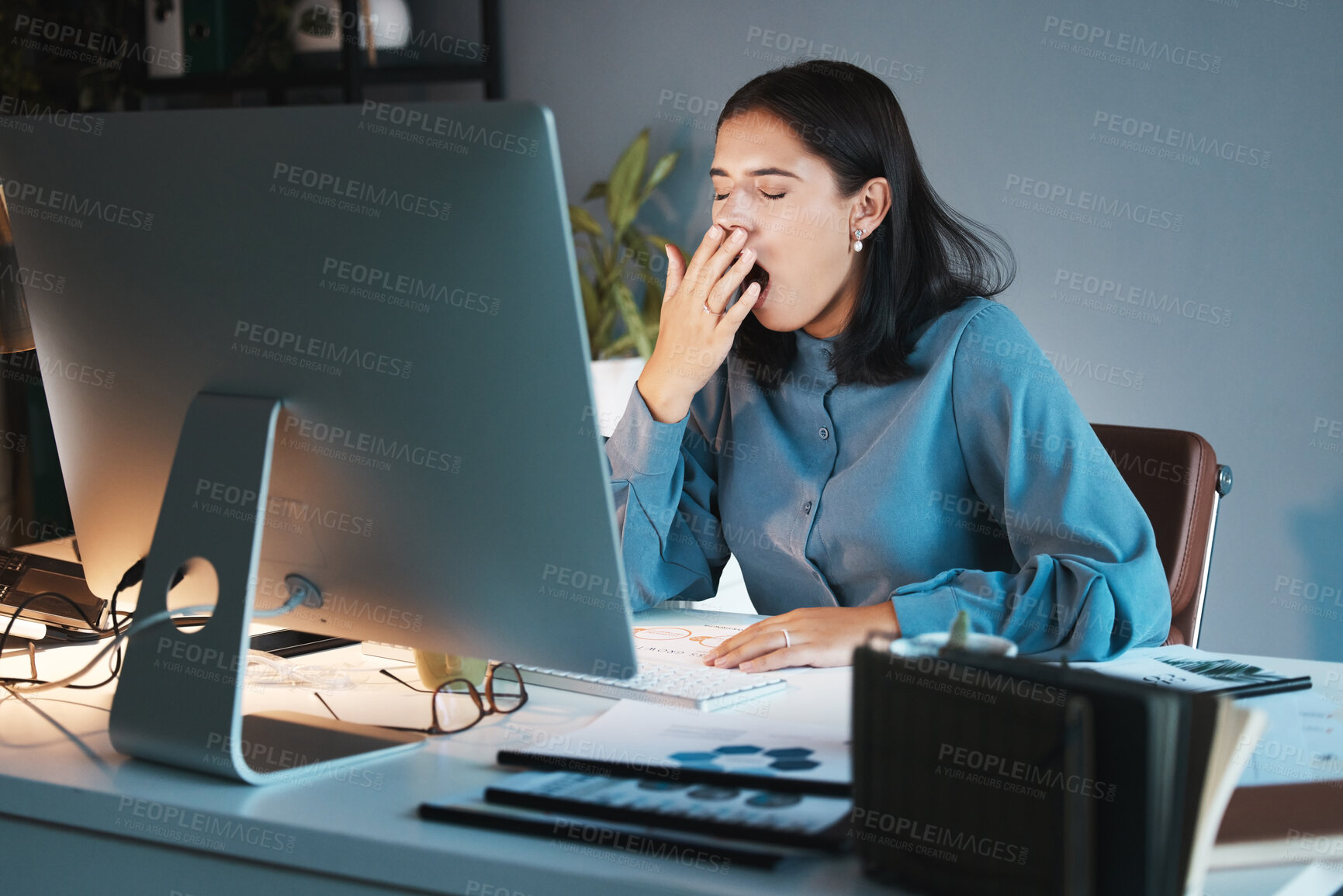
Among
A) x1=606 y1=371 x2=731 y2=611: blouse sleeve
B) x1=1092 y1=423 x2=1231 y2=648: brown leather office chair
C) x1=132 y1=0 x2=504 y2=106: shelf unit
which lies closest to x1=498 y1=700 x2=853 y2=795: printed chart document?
x1=606 y1=371 x2=731 y2=611: blouse sleeve

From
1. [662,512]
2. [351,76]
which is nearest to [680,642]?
[662,512]

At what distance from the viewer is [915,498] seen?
1337mm

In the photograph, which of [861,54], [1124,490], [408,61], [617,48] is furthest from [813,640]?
[408,61]

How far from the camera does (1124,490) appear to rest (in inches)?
47.4

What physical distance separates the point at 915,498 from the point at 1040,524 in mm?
165

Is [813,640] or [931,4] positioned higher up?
[931,4]

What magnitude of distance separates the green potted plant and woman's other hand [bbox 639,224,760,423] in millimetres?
1653

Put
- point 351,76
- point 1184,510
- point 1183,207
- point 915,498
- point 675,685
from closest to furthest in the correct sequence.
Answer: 1. point 675,685
2. point 915,498
3. point 1184,510
4. point 1183,207
5. point 351,76

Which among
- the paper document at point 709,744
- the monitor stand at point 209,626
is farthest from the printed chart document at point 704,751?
the monitor stand at point 209,626

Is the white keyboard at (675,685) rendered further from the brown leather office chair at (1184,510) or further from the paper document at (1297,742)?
the brown leather office chair at (1184,510)

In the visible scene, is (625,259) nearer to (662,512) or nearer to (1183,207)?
(1183,207)

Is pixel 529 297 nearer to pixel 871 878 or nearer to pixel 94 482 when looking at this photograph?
pixel 871 878

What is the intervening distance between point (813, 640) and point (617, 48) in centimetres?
258

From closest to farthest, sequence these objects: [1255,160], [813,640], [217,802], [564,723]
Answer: [217,802]
[564,723]
[813,640]
[1255,160]
